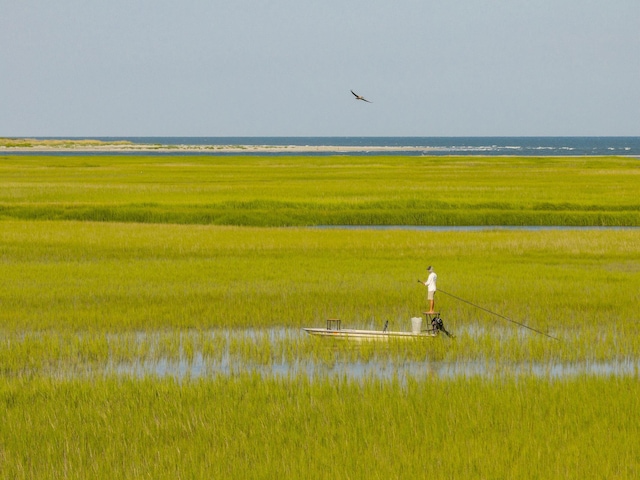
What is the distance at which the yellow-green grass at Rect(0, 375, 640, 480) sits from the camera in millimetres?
10297

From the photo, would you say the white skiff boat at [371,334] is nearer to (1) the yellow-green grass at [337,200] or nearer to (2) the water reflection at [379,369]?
(2) the water reflection at [379,369]

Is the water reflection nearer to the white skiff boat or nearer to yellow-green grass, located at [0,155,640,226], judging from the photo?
the white skiff boat

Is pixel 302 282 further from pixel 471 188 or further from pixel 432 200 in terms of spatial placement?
pixel 471 188

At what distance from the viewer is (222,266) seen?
2681 cm

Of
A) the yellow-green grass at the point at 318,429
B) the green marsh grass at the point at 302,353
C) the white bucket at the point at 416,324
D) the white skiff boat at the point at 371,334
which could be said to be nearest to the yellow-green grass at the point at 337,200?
the green marsh grass at the point at 302,353

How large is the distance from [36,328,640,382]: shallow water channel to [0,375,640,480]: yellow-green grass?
→ 684mm

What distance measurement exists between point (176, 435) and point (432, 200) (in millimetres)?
36213

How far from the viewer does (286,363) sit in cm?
1532

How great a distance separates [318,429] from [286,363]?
373 cm

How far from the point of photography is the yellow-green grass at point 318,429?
10297 mm

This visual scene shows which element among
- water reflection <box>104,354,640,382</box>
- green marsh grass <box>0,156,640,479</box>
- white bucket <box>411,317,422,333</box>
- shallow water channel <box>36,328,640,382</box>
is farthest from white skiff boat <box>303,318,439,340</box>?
water reflection <box>104,354,640,382</box>

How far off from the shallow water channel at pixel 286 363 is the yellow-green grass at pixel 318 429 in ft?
2.24

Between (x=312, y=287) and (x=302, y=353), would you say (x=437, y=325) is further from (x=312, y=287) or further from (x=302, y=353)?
(x=312, y=287)

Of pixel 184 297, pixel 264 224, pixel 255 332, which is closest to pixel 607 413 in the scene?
pixel 255 332
